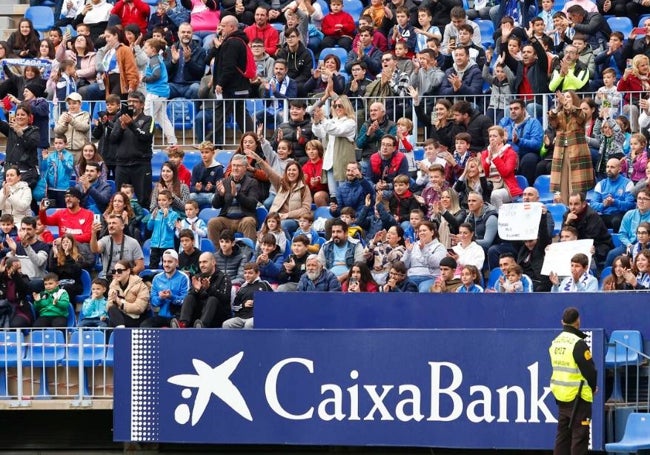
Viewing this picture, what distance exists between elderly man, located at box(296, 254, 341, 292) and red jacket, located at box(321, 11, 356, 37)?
5746 mm

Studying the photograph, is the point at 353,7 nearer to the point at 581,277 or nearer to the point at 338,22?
the point at 338,22

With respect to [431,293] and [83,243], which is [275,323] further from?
[83,243]

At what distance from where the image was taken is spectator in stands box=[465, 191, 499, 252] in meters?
20.0

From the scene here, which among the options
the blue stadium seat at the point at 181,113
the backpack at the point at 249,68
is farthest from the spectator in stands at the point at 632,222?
the blue stadium seat at the point at 181,113

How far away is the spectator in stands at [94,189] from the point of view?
21.8 m

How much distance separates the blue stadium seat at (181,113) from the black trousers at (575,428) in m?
8.76

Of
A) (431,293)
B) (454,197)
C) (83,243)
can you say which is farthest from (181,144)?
(431,293)

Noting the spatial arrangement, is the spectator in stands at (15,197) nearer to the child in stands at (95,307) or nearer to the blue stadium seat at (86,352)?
the child in stands at (95,307)

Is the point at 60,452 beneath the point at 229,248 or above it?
beneath

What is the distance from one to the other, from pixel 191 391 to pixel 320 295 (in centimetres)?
165

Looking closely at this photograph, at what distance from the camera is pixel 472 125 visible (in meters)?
21.5

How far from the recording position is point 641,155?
20469 millimetres

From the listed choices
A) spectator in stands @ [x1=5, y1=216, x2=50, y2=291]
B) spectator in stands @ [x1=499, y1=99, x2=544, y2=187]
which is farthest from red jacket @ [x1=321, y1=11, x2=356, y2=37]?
spectator in stands @ [x1=5, y1=216, x2=50, y2=291]

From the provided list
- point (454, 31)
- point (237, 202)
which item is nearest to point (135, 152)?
point (237, 202)
